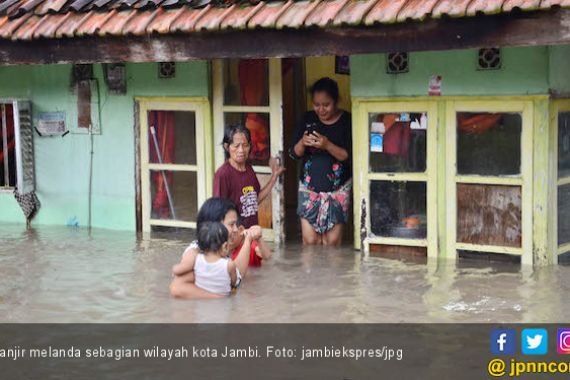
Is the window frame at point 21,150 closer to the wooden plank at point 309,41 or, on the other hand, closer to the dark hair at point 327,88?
the wooden plank at point 309,41

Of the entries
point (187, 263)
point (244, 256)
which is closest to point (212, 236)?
point (187, 263)

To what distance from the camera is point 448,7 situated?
8.25 metres

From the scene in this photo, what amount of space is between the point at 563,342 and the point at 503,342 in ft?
1.35

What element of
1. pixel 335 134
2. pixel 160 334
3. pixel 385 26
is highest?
pixel 385 26

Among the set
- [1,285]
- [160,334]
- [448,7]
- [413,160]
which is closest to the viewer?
[160,334]

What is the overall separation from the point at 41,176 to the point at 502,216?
6.05 metres

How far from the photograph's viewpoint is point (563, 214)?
30.8 feet

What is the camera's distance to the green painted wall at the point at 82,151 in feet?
38.2

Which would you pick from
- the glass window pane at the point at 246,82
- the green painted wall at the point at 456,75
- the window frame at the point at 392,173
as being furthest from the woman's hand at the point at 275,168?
the green painted wall at the point at 456,75

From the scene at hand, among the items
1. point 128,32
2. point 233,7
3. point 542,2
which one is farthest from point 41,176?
point 542,2

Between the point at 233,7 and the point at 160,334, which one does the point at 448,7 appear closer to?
the point at 233,7

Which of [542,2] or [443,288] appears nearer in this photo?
[542,2]

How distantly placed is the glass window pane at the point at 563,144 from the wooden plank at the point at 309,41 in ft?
4.80

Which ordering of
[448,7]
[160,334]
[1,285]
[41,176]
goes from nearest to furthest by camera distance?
1. [160,334]
2. [448,7]
3. [1,285]
4. [41,176]
